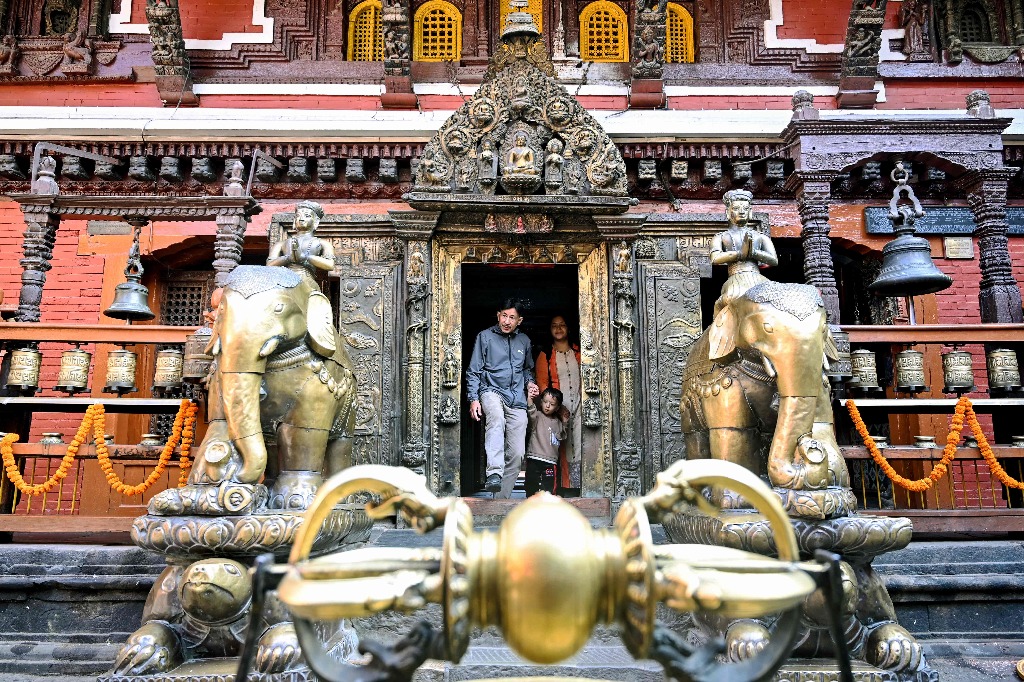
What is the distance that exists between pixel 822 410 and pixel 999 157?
3.20m

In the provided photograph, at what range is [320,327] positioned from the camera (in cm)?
277

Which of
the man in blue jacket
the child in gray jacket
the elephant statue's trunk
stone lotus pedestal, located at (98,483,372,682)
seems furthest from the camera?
the child in gray jacket

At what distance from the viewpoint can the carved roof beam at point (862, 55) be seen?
695 cm

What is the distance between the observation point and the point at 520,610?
0.98 meters

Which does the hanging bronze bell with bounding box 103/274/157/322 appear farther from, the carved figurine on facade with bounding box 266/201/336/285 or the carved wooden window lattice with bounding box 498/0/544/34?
the carved wooden window lattice with bounding box 498/0/544/34

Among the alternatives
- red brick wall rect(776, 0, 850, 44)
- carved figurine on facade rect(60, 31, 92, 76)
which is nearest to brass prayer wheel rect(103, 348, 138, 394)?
carved figurine on facade rect(60, 31, 92, 76)

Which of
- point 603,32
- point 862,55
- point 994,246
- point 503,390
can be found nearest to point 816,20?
point 862,55

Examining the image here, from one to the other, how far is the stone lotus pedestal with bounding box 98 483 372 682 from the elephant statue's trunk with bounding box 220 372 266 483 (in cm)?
10

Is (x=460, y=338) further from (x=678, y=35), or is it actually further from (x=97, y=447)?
(x=678, y=35)

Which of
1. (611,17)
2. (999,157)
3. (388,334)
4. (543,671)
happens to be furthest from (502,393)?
(611,17)

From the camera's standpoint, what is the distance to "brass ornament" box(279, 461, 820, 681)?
0.97m

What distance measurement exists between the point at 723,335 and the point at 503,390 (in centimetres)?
257

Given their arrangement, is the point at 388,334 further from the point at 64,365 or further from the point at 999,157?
the point at 999,157

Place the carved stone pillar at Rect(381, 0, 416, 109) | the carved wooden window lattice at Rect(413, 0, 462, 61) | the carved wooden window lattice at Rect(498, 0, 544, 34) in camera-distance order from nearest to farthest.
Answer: the carved stone pillar at Rect(381, 0, 416, 109), the carved wooden window lattice at Rect(498, 0, 544, 34), the carved wooden window lattice at Rect(413, 0, 462, 61)
